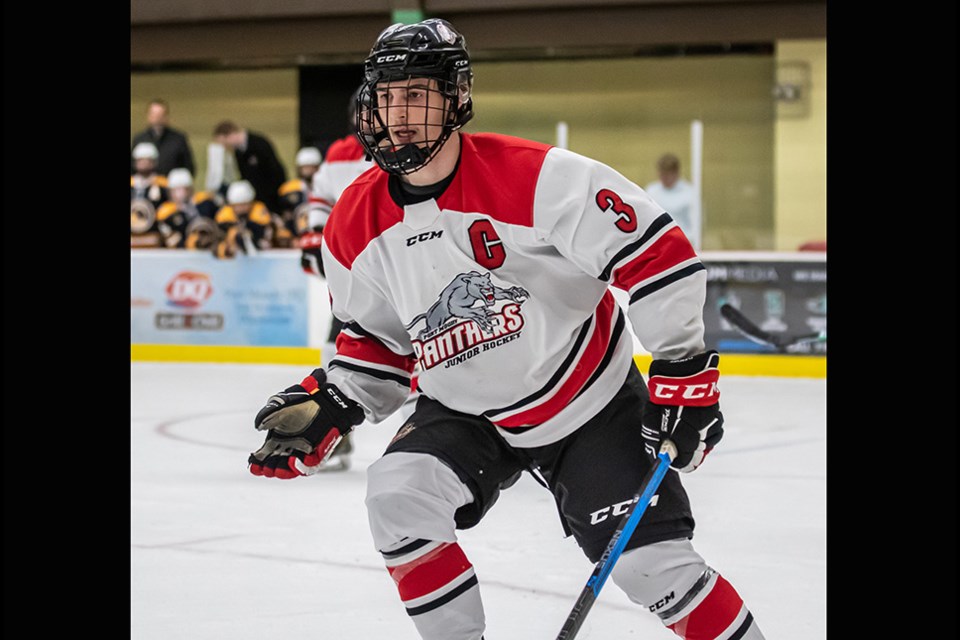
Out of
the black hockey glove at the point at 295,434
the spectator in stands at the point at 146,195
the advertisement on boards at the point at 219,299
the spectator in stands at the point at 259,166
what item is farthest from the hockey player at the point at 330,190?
the spectator in stands at the point at 259,166

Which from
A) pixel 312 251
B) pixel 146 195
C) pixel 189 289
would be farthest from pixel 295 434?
pixel 146 195

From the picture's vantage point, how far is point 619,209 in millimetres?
1955

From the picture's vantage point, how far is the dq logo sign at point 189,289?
8164 millimetres

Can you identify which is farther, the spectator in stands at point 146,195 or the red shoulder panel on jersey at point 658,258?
the spectator in stands at point 146,195

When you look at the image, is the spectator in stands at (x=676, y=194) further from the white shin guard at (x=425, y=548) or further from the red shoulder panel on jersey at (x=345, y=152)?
the white shin guard at (x=425, y=548)

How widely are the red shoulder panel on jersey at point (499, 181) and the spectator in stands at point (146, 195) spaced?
6740mm

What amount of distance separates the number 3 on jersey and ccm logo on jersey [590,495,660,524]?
15.7 inches

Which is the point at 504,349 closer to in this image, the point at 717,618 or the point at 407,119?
the point at 407,119

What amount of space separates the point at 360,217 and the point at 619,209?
16.7 inches

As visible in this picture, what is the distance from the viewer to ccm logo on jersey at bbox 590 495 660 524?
1.96m

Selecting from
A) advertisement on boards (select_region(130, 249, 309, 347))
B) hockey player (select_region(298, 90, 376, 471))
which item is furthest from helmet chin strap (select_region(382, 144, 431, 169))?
advertisement on boards (select_region(130, 249, 309, 347))

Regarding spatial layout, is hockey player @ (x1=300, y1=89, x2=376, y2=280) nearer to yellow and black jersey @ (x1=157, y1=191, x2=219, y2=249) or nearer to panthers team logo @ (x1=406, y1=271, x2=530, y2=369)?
panthers team logo @ (x1=406, y1=271, x2=530, y2=369)
